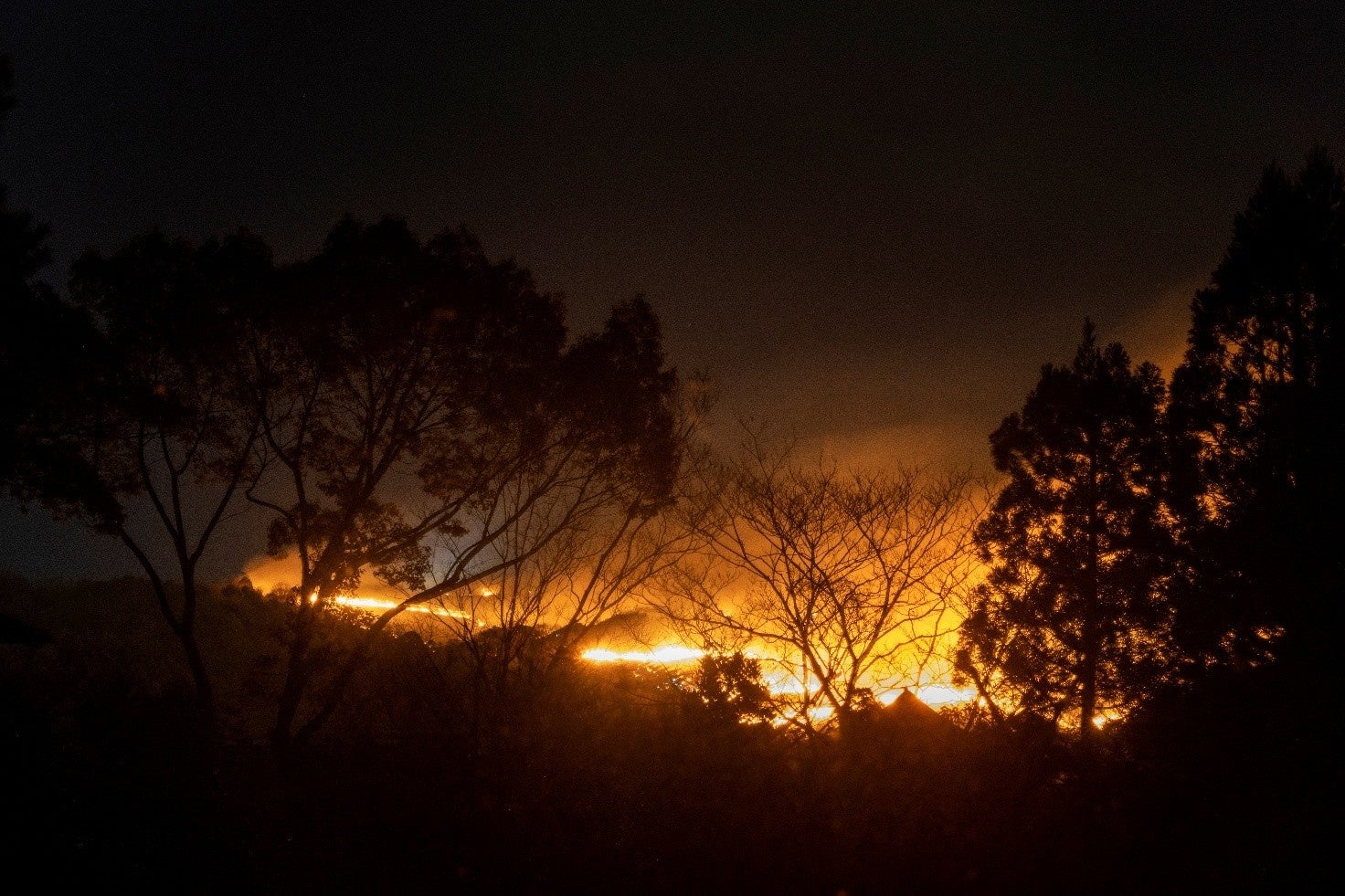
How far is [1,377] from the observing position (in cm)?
1125

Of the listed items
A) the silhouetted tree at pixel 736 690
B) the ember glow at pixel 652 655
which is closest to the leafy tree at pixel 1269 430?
the silhouetted tree at pixel 736 690

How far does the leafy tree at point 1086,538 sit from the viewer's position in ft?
55.8

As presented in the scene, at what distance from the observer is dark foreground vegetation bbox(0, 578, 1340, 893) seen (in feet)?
26.5

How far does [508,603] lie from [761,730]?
4371mm

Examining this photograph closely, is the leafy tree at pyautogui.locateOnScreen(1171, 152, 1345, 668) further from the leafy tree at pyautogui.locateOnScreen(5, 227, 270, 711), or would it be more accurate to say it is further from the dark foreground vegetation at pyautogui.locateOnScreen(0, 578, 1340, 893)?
the leafy tree at pyautogui.locateOnScreen(5, 227, 270, 711)

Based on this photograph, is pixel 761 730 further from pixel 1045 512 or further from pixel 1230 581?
pixel 1045 512

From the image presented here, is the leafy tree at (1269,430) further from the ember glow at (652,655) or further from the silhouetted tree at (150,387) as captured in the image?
the silhouetted tree at (150,387)

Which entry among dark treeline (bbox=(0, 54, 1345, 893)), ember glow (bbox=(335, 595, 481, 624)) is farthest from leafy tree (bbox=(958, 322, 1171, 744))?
ember glow (bbox=(335, 595, 481, 624))

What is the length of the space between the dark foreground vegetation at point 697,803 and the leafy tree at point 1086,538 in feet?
13.1

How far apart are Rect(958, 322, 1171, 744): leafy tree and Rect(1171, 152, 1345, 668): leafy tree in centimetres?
151

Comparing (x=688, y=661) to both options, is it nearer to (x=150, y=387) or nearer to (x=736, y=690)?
(x=736, y=690)

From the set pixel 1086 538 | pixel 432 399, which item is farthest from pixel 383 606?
pixel 1086 538

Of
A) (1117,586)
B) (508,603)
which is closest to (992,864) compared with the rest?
(508,603)

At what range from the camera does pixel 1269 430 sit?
1217cm
